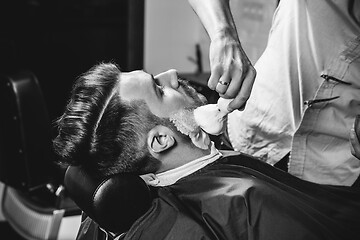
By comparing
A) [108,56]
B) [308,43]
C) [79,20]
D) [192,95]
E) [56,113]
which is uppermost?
[308,43]

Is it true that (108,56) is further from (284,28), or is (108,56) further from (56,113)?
(284,28)

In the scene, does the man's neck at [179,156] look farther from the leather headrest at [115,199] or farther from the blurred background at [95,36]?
the blurred background at [95,36]

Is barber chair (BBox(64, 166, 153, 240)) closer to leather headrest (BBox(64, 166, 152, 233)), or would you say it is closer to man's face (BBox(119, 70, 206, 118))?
leather headrest (BBox(64, 166, 152, 233))

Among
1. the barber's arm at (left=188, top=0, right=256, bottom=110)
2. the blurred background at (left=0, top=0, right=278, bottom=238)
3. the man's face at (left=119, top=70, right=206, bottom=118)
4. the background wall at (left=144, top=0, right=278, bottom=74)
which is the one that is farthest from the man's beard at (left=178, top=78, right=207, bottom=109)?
the background wall at (left=144, top=0, right=278, bottom=74)

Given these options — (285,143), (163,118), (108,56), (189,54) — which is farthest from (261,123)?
(108,56)

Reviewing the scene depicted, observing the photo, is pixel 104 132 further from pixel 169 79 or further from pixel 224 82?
pixel 224 82

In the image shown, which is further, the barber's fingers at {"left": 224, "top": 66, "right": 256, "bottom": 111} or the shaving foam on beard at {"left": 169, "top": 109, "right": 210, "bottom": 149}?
the shaving foam on beard at {"left": 169, "top": 109, "right": 210, "bottom": 149}

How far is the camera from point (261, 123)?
6.68 feet

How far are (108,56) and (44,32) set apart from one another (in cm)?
55

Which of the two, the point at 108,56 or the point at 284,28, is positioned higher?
the point at 284,28

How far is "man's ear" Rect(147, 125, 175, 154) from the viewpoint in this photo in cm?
162

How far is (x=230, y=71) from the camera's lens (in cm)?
134

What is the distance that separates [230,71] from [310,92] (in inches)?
28.2

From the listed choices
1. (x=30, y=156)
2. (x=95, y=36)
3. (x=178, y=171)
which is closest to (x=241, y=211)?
(x=178, y=171)
